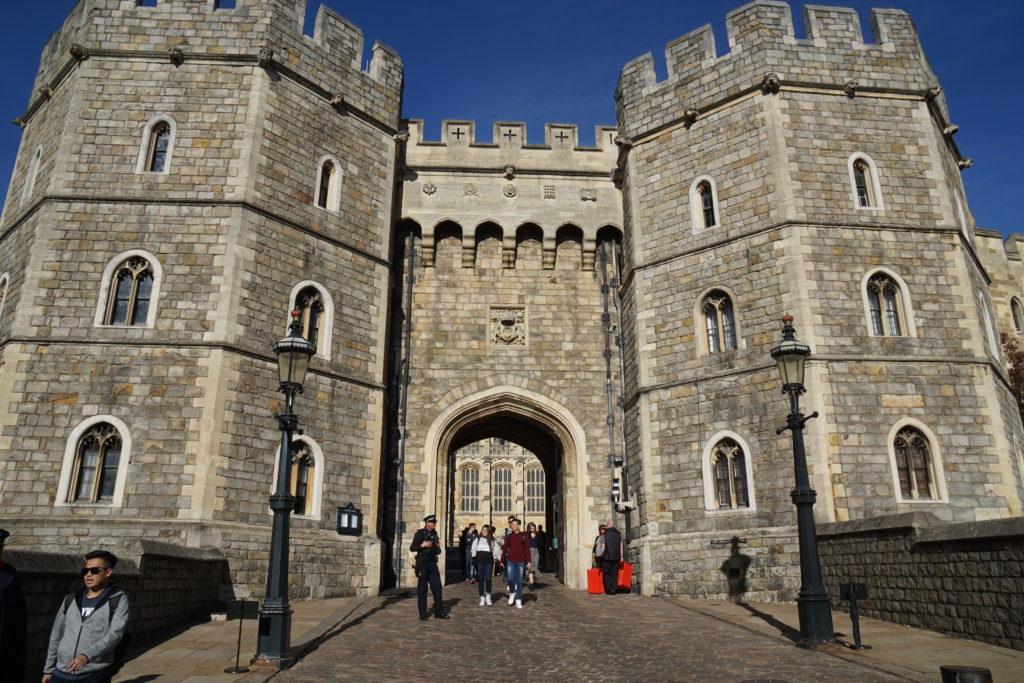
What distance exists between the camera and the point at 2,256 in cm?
1447

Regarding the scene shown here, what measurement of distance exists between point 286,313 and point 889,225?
11188mm

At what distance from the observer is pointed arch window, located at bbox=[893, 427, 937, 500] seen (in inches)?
504

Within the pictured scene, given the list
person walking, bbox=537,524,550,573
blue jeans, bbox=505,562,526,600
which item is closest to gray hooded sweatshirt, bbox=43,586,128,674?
blue jeans, bbox=505,562,526,600

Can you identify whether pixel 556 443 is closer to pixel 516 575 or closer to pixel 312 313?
pixel 516 575

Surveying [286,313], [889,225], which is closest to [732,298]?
[889,225]

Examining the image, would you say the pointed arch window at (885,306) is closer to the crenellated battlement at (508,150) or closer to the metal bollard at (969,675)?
the crenellated battlement at (508,150)

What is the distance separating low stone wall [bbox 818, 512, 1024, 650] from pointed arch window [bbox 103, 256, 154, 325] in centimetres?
1174

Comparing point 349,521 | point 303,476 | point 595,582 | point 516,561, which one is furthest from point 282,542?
point 595,582

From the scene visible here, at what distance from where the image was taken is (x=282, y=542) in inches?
326

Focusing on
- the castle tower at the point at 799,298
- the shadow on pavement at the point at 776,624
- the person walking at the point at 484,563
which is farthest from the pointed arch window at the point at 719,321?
the person walking at the point at 484,563

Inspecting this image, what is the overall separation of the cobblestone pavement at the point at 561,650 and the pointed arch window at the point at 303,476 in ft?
7.49

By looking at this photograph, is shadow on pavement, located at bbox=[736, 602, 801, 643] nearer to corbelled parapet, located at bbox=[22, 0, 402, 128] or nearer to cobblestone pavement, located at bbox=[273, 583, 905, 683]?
cobblestone pavement, located at bbox=[273, 583, 905, 683]

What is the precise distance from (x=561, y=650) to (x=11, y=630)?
18.3 feet

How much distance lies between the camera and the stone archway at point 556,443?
1623cm
